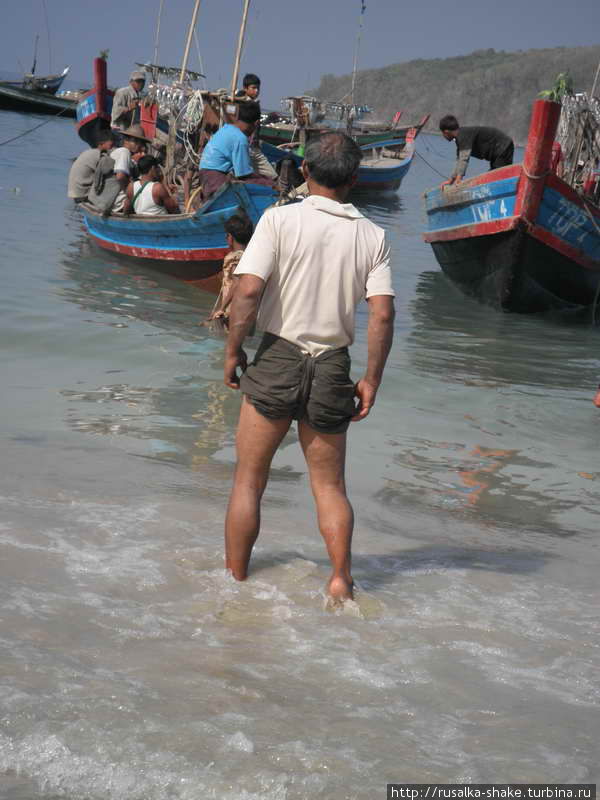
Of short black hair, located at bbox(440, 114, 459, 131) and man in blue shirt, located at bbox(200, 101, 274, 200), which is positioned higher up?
short black hair, located at bbox(440, 114, 459, 131)

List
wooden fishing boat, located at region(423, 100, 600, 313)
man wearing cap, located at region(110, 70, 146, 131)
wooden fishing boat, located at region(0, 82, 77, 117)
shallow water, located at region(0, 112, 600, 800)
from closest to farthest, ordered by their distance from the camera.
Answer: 1. shallow water, located at region(0, 112, 600, 800)
2. wooden fishing boat, located at region(423, 100, 600, 313)
3. man wearing cap, located at region(110, 70, 146, 131)
4. wooden fishing boat, located at region(0, 82, 77, 117)

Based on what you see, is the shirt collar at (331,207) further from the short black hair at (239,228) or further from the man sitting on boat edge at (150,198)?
the man sitting on boat edge at (150,198)

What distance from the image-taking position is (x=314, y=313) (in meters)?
3.30

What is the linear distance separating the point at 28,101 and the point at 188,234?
136ft

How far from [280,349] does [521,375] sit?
6360 mm

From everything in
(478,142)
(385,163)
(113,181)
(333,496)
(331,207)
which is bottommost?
(333,496)

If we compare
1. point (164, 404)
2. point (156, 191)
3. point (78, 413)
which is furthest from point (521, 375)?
point (156, 191)

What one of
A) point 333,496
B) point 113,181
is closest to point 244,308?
point 333,496

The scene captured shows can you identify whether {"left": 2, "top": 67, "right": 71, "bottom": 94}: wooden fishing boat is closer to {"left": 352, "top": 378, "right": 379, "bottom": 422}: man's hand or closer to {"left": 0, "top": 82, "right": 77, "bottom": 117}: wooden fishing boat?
{"left": 0, "top": 82, "right": 77, "bottom": 117}: wooden fishing boat

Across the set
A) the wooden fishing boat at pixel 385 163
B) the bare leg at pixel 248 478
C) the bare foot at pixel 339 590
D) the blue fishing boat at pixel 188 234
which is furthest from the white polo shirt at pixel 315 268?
the wooden fishing boat at pixel 385 163

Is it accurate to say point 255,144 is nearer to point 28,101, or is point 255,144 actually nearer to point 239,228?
point 239,228

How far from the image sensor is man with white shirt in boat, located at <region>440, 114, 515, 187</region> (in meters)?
11.8

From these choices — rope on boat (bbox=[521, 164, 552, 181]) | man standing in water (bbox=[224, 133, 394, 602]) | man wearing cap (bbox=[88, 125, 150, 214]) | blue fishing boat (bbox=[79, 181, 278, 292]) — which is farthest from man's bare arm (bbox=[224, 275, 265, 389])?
man wearing cap (bbox=[88, 125, 150, 214])

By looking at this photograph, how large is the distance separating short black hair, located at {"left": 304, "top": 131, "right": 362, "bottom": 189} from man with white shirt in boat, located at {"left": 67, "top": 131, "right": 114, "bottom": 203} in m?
10.6
